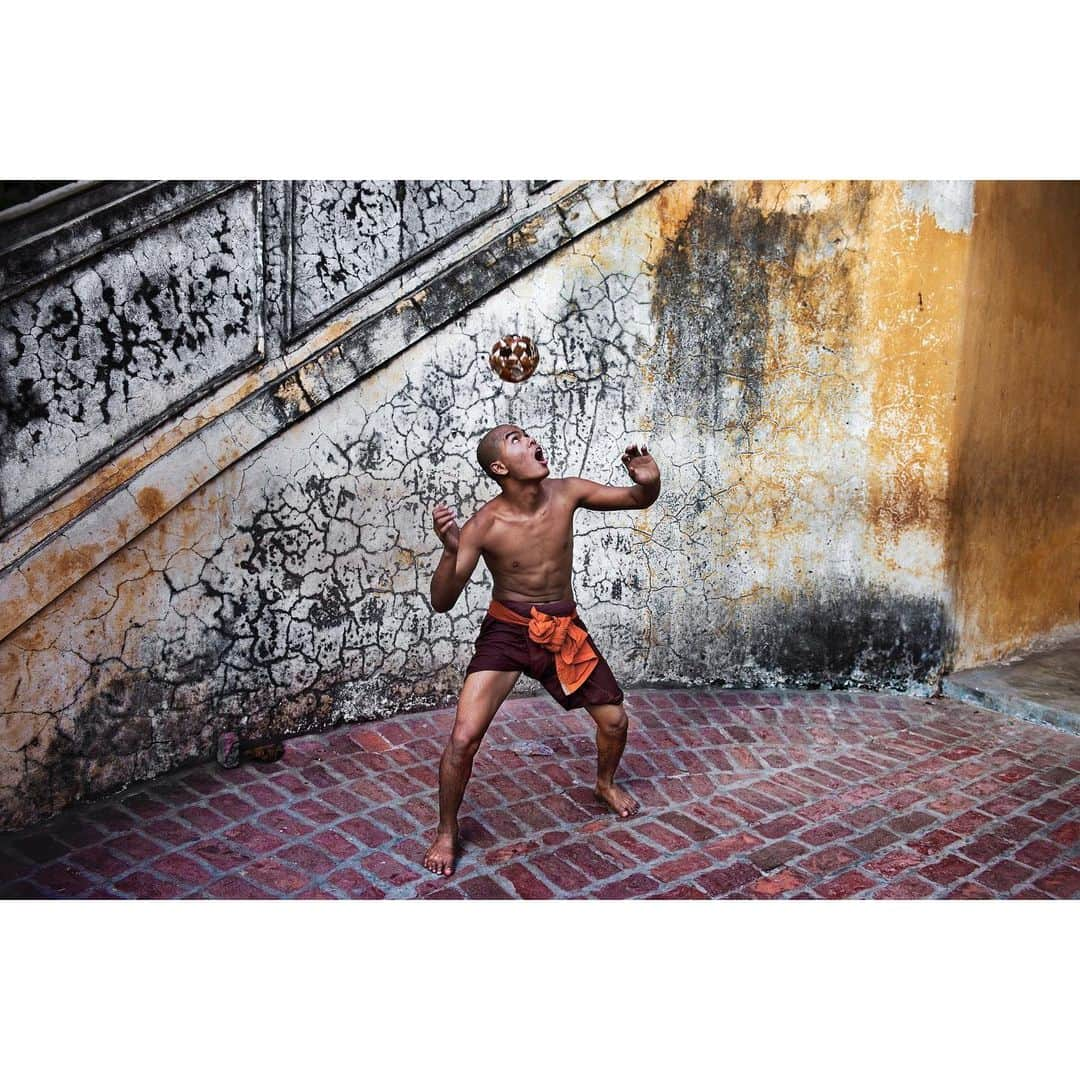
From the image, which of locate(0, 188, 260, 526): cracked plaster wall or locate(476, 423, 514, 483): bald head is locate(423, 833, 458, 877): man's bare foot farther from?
locate(0, 188, 260, 526): cracked plaster wall

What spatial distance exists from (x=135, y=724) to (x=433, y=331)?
2.51m

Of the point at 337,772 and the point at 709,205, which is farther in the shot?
the point at 709,205

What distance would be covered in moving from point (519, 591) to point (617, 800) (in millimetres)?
1147

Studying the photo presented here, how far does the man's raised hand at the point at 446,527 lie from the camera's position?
3.83 m

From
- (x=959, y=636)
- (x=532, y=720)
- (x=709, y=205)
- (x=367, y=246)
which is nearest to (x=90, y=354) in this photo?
(x=367, y=246)

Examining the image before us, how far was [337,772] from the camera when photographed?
4902 mm

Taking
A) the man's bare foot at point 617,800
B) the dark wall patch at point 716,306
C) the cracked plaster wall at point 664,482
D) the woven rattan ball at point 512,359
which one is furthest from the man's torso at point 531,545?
the dark wall patch at point 716,306

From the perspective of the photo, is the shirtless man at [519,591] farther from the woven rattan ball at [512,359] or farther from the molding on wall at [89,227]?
the molding on wall at [89,227]

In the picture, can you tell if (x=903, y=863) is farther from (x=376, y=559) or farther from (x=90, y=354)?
(x=90, y=354)

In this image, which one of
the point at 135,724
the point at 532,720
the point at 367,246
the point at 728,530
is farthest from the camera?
the point at 728,530

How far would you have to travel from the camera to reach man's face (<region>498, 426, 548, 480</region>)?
402 cm

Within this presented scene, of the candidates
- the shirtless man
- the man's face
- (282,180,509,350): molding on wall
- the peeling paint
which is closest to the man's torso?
the shirtless man

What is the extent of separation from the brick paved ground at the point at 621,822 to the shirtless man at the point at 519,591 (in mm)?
451

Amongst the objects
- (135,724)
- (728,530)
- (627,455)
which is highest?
(627,455)
